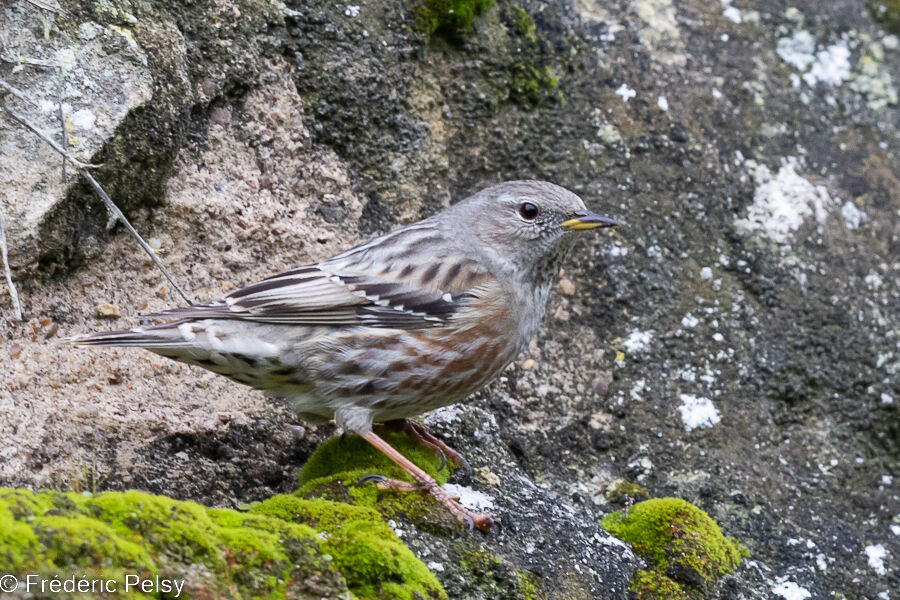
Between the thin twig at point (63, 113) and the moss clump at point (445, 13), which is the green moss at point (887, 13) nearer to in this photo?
the moss clump at point (445, 13)

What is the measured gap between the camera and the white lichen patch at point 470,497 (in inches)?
172

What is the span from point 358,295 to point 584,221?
1.33m

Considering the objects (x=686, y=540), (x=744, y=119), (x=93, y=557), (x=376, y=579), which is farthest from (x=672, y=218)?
(x=93, y=557)

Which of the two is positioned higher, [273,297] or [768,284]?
[768,284]

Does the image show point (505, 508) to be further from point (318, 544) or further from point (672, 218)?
point (672, 218)

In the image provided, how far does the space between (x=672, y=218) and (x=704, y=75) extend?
51.6 inches

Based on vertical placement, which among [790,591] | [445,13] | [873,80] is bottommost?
[790,591]

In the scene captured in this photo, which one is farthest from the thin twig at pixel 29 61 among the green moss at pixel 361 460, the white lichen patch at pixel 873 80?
the white lichen patch at pixel 873 80

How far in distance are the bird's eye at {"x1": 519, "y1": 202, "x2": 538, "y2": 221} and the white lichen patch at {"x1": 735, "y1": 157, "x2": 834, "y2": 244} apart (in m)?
1.99

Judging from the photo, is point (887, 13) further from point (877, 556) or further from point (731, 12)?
point (877, 556)

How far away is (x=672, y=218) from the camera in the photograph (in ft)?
20.7

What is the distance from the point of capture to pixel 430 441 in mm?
4820

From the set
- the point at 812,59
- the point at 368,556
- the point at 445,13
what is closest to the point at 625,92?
the point at 445,13

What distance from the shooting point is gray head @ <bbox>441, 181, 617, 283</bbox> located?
5.07 metres
